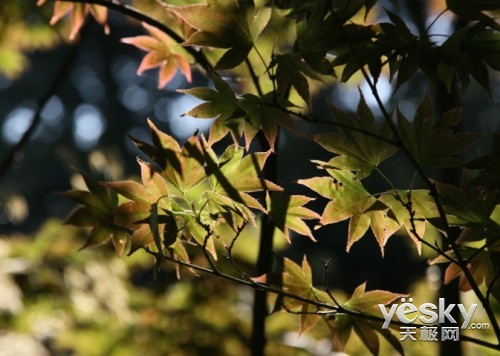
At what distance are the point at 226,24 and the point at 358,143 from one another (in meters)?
0.15

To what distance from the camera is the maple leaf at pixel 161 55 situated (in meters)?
0.83

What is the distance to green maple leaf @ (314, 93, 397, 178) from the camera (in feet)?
1.80

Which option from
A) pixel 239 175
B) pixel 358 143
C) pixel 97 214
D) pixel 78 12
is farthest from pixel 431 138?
pixel 78 12

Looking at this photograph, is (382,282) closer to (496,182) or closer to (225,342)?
(225,342)

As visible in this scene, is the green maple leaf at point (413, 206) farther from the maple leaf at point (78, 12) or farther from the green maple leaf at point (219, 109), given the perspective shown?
the maple leaf at point (78, 12)

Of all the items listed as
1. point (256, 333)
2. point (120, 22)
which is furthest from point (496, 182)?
point (120, 22)

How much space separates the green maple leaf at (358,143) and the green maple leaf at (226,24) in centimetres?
10

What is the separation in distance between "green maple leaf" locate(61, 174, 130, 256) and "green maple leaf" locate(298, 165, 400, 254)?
0.18m

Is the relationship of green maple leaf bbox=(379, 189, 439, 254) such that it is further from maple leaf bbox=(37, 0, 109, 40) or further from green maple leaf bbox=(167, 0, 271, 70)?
maple leaf bbox=(37, 0, 109, 40)

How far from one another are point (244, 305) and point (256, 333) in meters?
1.15

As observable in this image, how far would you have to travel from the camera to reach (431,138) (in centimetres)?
55

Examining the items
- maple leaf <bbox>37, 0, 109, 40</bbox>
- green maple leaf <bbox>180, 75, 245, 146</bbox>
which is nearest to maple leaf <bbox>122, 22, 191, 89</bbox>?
maple leaf <bbox>37, 0, 109, 40</bbox>

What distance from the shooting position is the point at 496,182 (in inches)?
20.1

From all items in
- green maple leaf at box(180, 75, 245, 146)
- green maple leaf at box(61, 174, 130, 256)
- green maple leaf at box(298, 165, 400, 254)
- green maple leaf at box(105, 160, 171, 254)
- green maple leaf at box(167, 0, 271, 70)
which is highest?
green maple leaf at box(167, 0, 271, 70)
